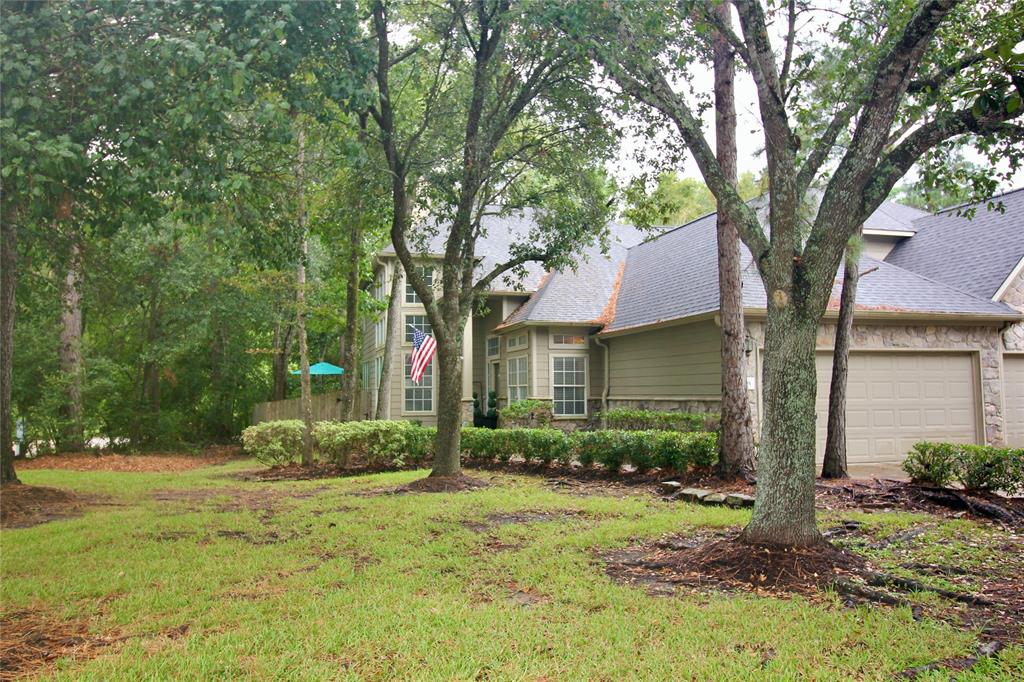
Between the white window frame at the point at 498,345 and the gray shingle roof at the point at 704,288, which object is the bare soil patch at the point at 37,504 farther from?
the white window frame at the point at 498,345

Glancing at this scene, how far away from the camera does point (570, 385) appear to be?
17.3m

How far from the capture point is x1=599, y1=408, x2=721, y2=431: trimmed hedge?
12.4 meters

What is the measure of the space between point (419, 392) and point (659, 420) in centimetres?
779

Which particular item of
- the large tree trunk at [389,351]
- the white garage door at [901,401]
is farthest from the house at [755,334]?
the large tree trunk at [389,351]

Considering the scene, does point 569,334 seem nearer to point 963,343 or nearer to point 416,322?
point 416,322

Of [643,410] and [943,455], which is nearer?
[943,455]

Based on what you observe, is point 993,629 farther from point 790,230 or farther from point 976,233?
point 976,233

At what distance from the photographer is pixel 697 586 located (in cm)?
522

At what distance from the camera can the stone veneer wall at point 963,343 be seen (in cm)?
1288

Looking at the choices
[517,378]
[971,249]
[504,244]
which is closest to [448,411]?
[517,378]

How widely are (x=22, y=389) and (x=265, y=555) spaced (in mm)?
14426

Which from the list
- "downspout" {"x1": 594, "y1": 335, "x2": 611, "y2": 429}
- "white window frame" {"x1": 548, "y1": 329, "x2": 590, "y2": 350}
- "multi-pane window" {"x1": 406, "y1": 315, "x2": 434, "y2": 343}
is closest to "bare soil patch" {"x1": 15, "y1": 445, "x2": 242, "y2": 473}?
"multi-pane window" {"x1": 406, "y1": 315, "x2": 434, "y2": 343}

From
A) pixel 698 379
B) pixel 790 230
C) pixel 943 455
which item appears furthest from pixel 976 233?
pixel 790 230

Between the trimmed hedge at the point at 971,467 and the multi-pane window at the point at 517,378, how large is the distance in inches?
379
